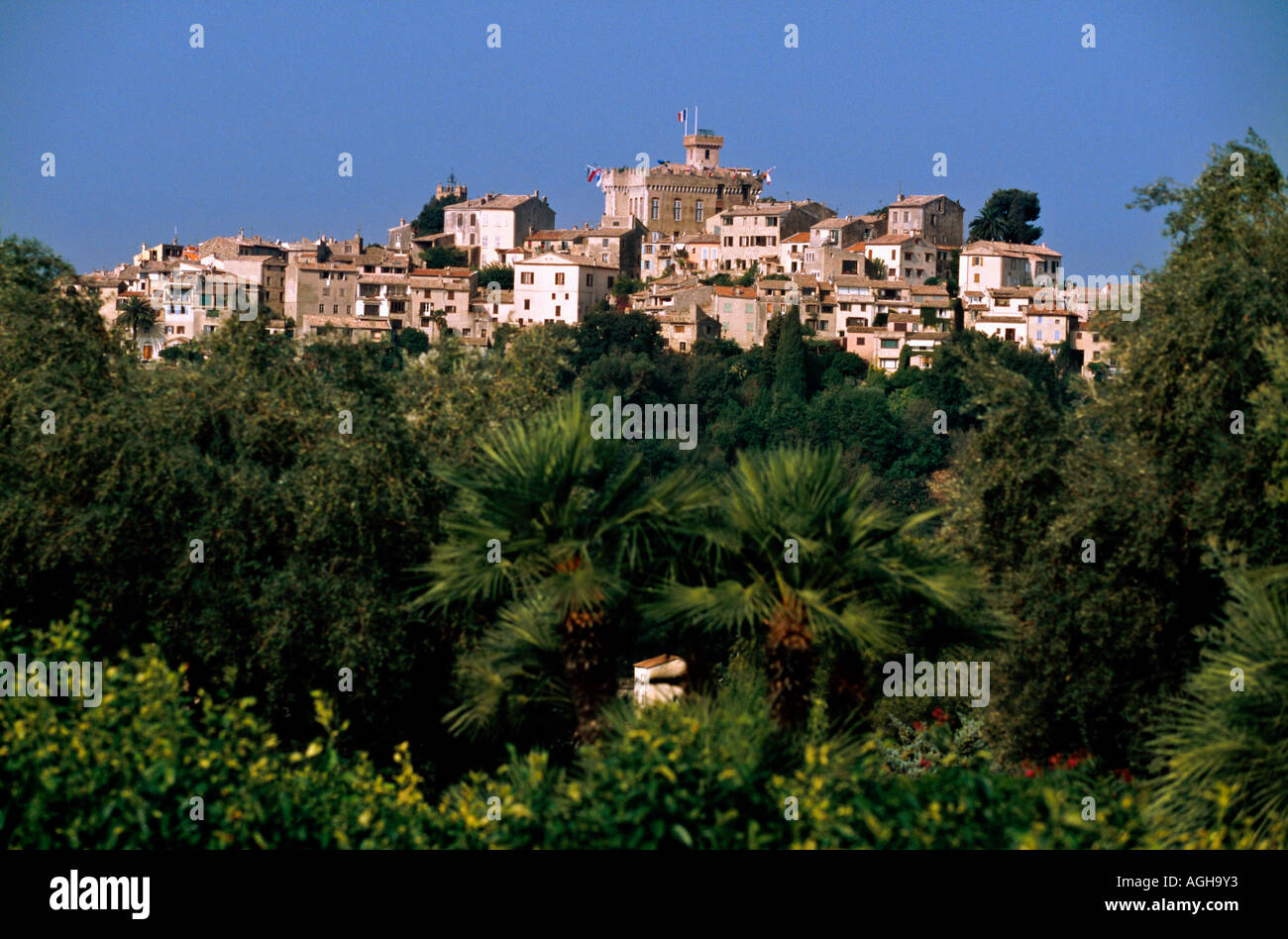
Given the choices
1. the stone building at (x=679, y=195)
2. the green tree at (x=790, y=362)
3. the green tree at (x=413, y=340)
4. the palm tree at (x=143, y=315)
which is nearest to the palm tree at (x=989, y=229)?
the stone building at (x=679, y=195)

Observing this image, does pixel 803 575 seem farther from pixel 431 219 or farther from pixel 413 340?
pixel 431 219

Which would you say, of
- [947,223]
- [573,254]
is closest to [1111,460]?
[573,254]

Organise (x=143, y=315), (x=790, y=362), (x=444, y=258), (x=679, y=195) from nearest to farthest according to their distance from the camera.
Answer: (x=790, y=362) < (x=143, y=315) < (x=444, y=258) < (x=679, y=195)

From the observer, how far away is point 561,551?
30.7 feet

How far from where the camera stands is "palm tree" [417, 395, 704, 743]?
30.9 feet

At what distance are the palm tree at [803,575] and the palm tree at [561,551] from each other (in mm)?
361

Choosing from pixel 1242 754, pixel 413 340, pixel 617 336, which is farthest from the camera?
pixel 413 340

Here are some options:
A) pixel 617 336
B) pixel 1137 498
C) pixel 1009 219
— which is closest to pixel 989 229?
pixel 1009 219

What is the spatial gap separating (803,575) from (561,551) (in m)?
1.54

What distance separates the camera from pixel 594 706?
31.4 ft

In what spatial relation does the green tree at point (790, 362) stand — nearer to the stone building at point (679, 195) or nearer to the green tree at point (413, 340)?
the green tree at point (413, 340)

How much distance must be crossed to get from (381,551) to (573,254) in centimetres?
8920

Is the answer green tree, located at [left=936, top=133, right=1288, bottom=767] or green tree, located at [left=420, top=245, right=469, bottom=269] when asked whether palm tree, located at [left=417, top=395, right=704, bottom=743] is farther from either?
green tree, located at [left=420, top=245, right=469, bottom=269]

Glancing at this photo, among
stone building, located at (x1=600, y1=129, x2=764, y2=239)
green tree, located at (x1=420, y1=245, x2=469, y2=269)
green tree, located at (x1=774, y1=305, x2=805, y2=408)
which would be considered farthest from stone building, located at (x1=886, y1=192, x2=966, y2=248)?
A: green tree, located at (x1=420, y1=245, x2=469, y2=269)
